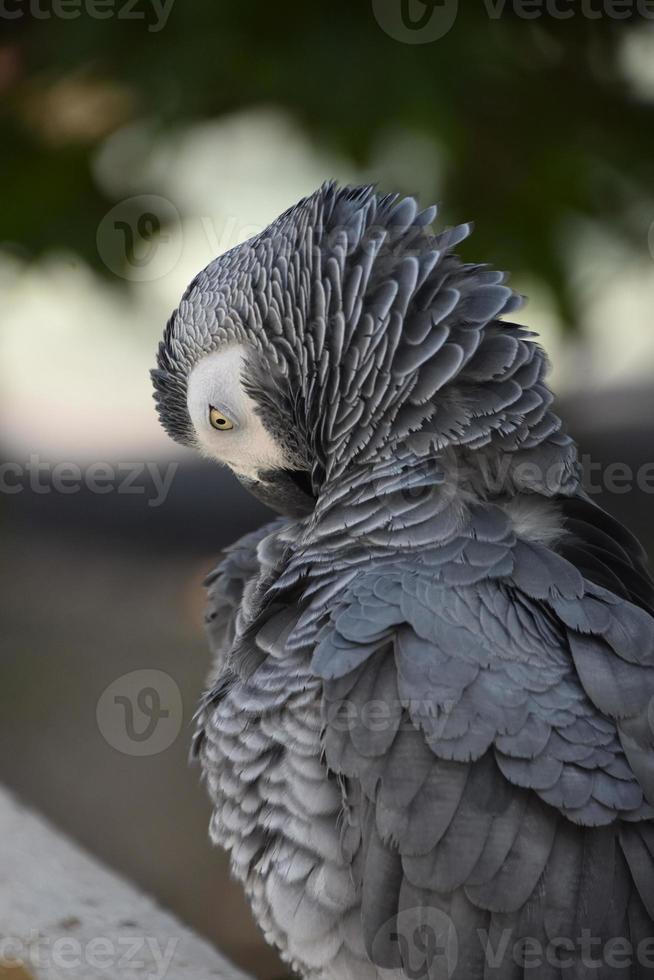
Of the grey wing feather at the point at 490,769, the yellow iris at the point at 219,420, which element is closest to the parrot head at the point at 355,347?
the yellow iris at the point at 219,420

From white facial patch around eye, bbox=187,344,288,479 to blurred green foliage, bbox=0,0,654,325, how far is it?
74cm

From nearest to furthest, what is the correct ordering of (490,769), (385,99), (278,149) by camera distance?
1. (490,769)
2. (385,99)
3. (278,149)

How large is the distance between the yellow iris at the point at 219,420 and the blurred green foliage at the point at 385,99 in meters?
0.76

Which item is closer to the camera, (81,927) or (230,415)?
(230,415)

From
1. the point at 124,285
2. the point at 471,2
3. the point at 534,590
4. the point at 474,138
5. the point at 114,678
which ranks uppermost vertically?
the point at 471,2

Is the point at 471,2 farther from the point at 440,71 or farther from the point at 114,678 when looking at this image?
the point at 114,678

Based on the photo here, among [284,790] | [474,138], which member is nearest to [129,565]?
[474,138]

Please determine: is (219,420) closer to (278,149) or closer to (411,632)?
(411,632)

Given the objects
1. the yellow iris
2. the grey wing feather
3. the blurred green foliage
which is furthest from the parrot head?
the blurred green foliage

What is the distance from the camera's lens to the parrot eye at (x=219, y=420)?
979mm

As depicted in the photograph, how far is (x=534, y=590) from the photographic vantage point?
0.84 metres

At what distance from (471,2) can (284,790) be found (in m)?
1.33

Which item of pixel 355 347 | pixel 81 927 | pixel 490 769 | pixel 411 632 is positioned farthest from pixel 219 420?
pixel 81 927

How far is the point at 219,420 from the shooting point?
99cm
